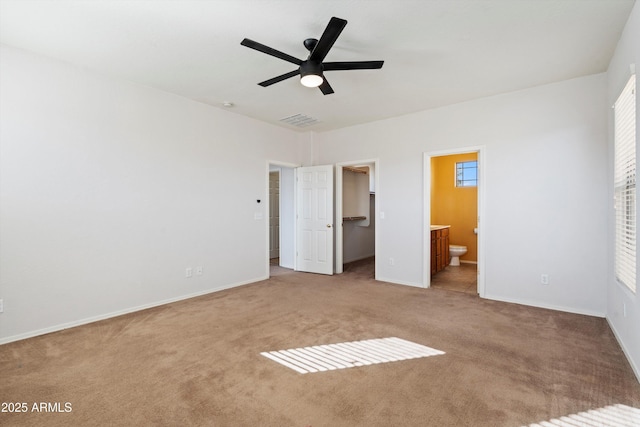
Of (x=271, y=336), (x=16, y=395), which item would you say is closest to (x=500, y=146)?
(x=271, y=336)

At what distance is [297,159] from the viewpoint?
5.91 m

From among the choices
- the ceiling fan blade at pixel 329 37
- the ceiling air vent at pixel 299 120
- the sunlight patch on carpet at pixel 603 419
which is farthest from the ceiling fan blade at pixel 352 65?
the sunlight patch on carpet at pixel 603 419

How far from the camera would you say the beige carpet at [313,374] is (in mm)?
1761

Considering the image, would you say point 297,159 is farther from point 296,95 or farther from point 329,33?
point 329,33

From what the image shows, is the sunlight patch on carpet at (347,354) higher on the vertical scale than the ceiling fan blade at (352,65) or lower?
lower

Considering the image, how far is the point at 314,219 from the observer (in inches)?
225

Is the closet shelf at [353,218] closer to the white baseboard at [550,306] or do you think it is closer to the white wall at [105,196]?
the white wall at [105,196]

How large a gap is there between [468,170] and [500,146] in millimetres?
2992

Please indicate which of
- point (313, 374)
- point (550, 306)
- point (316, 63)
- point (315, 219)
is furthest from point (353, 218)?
point (313, 374)

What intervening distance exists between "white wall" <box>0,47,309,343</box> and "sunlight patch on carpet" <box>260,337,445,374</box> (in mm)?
2200

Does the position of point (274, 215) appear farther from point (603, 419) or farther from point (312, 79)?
point (603, 419)

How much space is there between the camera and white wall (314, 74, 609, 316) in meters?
3.38

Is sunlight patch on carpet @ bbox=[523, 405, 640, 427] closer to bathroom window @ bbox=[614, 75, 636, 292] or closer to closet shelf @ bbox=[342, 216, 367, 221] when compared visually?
bathroom window @ bbox=[614, 75, 636, 292]

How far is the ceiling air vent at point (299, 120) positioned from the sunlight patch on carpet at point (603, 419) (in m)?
4.50
